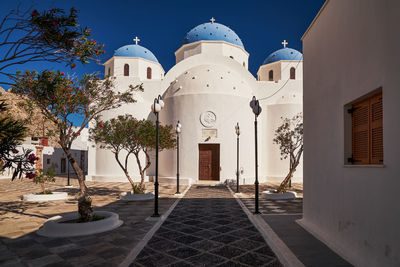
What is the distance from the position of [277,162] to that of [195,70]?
945cm

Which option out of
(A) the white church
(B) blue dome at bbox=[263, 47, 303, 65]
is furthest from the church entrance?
(B) blue dome at bbox=[263, 47, 303, 65]

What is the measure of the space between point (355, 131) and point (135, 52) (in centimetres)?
2451

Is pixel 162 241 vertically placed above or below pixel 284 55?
below

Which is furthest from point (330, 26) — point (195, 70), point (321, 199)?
point (195, 70)

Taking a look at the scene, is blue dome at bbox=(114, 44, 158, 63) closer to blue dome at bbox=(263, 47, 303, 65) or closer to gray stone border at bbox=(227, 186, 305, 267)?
blue dome at bbox=(263, 47, 303, 65)

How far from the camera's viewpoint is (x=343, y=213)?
4793 millimetres

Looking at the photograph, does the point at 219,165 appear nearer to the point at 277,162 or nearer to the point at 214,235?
the point at 277,162

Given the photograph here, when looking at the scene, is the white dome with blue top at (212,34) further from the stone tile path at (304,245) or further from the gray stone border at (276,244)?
the stone tile path at (304,245)

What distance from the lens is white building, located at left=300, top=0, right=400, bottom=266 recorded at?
11.3 feet

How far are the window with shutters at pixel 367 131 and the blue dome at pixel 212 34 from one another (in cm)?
2077

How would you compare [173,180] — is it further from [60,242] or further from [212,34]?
[212,34]

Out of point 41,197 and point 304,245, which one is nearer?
point 304,245

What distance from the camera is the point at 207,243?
5.54 meters

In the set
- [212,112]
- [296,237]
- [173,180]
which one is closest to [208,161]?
[173,180]
